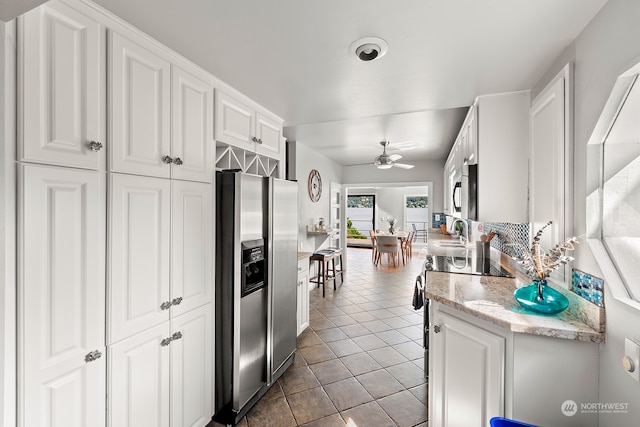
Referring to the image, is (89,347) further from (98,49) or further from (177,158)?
(98,49)

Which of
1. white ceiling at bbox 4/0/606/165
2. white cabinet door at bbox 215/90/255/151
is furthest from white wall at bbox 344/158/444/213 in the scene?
white cabinet door at bbox 215/90/255/151

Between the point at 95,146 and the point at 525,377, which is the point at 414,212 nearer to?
the point at 525,377

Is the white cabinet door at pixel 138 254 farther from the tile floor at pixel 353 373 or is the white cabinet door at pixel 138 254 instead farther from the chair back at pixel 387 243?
the chair back at pixel 387 243

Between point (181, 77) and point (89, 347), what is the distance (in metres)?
1.42

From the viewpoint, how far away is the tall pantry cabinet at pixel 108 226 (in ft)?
3.33

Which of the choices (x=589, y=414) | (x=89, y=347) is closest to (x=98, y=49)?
(x=89, y=347)

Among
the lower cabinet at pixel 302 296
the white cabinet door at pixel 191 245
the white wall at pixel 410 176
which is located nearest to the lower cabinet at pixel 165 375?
the white cabinet door at pixel 191 245

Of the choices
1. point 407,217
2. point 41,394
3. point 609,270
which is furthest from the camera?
point 407,217

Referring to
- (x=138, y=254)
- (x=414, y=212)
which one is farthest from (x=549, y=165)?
(x=414, y=212)

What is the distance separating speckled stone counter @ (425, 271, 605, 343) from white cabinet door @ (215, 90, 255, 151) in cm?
165

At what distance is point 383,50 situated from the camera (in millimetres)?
1484

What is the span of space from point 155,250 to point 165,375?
2.26 ft

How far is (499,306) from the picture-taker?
143cm

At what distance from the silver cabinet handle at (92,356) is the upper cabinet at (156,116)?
0.79m
